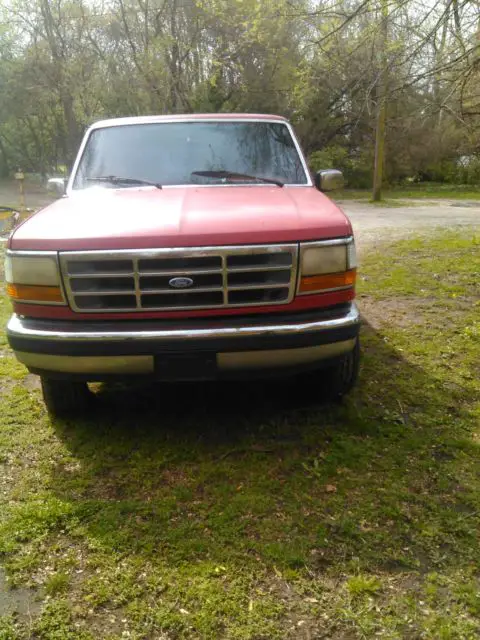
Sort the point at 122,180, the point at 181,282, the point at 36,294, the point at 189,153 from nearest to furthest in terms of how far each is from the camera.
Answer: the point at 181,282 → the point at 36,294 → the point at 122,180 → the point at 189,153

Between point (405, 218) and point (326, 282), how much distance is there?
1110cm

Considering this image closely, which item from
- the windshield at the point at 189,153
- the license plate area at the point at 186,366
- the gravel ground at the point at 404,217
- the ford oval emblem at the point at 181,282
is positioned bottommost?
the gravel ground at the point at 404,217

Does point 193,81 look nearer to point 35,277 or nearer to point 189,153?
point 189,153

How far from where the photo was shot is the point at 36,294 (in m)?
2.89

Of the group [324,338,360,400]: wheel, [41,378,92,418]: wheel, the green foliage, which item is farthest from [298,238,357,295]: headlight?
the green foliage

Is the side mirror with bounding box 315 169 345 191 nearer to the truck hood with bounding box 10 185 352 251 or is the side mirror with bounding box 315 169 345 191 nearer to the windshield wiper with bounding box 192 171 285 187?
the windshield wiper with bounding box 192 171 285 187

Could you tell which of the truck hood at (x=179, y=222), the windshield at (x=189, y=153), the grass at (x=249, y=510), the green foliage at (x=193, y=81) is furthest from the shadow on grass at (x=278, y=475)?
the green foliage at (x=193, y=81)

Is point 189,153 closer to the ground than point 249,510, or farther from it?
farther from it

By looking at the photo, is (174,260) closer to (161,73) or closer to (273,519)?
(273,519)

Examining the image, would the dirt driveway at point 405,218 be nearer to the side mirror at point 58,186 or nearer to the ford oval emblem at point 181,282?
the side mirror at point 58,186

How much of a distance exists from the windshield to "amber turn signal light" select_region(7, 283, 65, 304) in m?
1.21

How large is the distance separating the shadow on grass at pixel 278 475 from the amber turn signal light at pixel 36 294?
868mm

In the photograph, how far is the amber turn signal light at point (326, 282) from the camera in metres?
2.89

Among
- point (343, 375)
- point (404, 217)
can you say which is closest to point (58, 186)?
point (343, 375)
